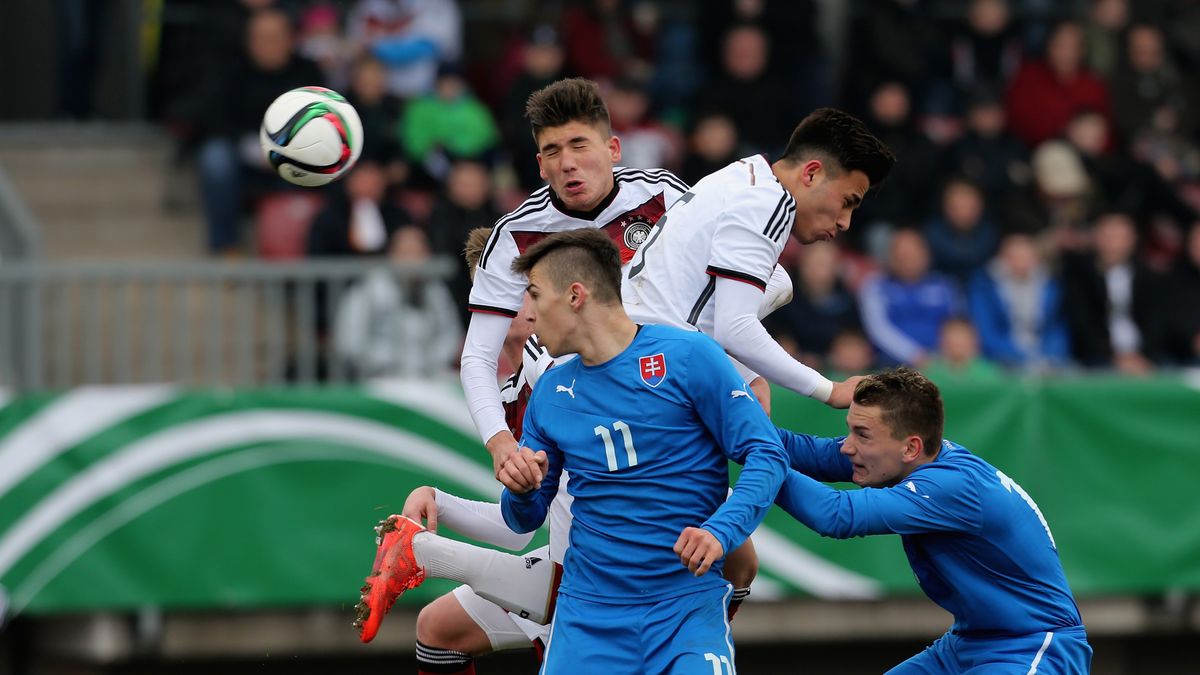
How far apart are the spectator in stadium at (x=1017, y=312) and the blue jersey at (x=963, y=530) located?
587 cm

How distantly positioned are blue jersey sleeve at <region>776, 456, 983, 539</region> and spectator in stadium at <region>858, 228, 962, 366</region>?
218 inches

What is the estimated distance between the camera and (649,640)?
19.9ft

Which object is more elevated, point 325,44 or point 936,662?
point 325,44

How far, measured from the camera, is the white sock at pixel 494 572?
21.9ft

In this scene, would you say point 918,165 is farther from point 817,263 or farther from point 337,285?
point 337,285

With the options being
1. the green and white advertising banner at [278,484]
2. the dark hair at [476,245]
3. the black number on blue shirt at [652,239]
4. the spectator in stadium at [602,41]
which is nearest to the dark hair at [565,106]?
the black number on blue shirt at [652,239]

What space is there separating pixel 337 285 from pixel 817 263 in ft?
10.9

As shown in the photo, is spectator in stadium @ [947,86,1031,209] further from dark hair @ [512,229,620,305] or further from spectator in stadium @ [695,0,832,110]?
dark hair @ [512,229,620,305]

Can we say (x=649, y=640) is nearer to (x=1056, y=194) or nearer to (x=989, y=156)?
(x=989, y=156)

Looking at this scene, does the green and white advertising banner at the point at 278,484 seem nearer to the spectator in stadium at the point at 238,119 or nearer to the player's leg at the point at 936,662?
the spectator in stadium at the point at 238,119

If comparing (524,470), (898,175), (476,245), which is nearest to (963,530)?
(524,470)

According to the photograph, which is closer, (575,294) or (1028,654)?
(575,294)

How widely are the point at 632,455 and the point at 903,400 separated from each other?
1018 millimetres

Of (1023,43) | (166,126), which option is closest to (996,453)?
(1023,43)
